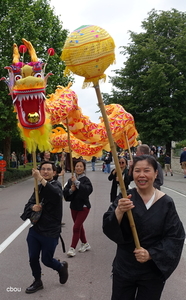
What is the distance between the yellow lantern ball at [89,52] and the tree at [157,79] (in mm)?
23605

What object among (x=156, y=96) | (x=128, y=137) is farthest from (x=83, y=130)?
(x=156, y=96)

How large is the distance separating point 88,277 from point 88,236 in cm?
225

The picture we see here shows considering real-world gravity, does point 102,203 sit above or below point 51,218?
below

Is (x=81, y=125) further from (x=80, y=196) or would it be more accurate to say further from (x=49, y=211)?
Result: (x=49, y=211)

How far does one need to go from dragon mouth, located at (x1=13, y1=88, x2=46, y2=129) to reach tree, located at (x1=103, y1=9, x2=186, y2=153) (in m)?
22.3

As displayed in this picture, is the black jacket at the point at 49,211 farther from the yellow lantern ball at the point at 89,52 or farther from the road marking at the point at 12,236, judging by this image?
the road marking at the point at 12,236

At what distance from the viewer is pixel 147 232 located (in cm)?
257

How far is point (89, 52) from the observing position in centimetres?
277

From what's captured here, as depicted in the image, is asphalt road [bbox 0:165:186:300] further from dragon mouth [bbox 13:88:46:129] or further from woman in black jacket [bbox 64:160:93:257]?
dragon mouth [bbox 13:88:46:129]

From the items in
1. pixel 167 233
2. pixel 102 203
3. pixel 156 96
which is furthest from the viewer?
pixel 156 96

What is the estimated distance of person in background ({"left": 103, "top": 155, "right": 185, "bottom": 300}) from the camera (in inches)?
99.3

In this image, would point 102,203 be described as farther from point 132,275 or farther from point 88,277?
point 132,275

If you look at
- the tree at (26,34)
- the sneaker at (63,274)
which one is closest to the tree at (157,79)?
the tree at (26,34)

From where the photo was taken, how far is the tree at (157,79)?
26.5 metres
